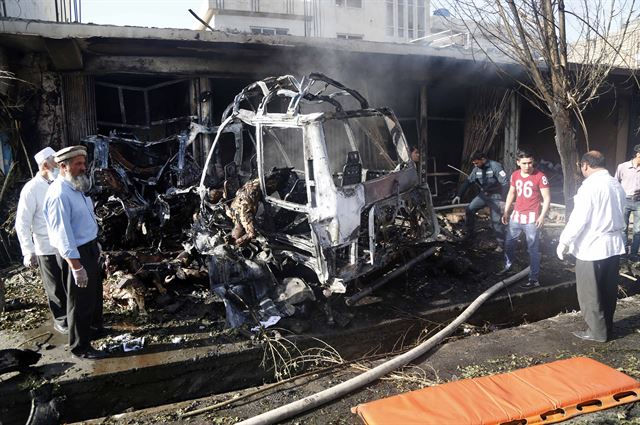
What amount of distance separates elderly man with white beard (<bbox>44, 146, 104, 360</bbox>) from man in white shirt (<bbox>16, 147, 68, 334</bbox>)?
0.44 metres

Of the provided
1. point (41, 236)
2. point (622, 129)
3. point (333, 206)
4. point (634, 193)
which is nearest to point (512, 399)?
point (333, 206)

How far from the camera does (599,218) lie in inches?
172

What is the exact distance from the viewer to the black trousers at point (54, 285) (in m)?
4.67

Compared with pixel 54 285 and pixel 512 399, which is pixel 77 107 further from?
pixel 512 399

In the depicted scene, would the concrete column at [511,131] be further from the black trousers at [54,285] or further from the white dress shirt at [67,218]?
the black trousers at [54,285]

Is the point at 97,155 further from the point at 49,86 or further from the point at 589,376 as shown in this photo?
the point at 589,376

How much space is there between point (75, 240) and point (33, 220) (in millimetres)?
938

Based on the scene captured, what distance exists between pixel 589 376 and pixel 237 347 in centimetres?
313

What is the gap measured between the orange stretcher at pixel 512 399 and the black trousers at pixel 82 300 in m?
2.61

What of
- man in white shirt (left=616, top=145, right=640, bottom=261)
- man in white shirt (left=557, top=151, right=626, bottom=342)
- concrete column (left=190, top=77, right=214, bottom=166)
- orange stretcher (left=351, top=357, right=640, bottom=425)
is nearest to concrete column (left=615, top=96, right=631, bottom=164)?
man in white shirt (left=616, top=145, right=640, bottom=261)

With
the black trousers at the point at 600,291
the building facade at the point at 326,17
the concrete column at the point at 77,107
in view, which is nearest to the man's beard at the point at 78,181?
the concrete column at the point at 77,107

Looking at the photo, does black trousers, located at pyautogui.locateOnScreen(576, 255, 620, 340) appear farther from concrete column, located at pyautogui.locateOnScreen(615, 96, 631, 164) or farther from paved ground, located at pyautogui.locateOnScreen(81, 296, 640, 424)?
concrete column, located at pyautogui.locateOnScreen(615, 96, 631, 164)

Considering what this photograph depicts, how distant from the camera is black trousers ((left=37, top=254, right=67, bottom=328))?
4672 millimetres

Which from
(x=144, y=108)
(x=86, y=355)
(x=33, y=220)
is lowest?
(x=86, y=355)
